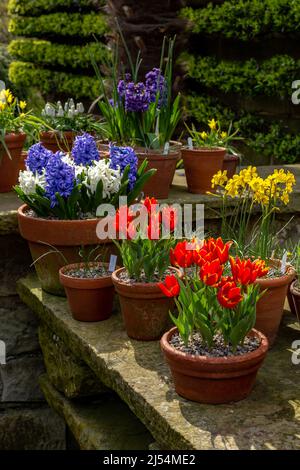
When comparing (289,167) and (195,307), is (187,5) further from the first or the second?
(195,307)

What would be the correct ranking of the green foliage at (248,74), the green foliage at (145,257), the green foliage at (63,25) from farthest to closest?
the green foliage at (63,25) < the green foliage at (248,74) < the green foliage at (145,257)

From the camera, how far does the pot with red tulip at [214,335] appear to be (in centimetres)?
240

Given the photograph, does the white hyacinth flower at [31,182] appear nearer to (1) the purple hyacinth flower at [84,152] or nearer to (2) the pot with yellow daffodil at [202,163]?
(1) the purple hyacinth flower at [84,152]

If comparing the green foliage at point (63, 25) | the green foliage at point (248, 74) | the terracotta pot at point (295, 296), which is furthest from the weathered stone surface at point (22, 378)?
the green foliage at point (63, 25)

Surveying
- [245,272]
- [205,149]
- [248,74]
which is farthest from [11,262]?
[248,74]

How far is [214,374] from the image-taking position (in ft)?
7.87

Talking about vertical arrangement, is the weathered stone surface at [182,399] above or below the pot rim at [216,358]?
below

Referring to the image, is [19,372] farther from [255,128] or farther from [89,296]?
[255,128]

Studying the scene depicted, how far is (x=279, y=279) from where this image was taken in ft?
9.44

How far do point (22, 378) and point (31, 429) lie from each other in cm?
25

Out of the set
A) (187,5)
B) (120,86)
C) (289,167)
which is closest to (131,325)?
(120,86)

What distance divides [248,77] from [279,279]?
422cm

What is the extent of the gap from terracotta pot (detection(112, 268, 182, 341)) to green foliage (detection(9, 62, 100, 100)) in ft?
17.7

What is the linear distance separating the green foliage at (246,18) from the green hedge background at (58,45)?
1339 mm
